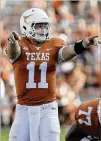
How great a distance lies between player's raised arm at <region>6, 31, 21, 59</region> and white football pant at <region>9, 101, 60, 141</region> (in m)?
0.47

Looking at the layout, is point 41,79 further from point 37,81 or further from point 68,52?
point 68,52

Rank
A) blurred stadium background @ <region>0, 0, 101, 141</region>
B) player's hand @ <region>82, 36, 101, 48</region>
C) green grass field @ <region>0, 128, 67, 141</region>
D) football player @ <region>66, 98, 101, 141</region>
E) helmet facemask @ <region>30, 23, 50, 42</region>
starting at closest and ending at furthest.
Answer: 1. football player @ <region>66, 98, 101, 141</region>
2. player's hand @ <region>82, 36, 101, 48</region>
3. helmet facemask @ <region>30, 23, 50, 42</region>
4. green grass field @ <region>0, 128, 67, 141</region>
5. blurred stadium background @ <region>0, 0, 101, 141</region>

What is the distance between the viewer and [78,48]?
5.11 metres

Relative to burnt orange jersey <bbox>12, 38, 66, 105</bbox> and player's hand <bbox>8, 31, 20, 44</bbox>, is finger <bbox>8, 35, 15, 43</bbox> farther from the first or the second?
burnt orange jersey <bbox>12, 38, 66, 105</bbox>

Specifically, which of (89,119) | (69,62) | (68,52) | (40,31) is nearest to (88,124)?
(89,119)

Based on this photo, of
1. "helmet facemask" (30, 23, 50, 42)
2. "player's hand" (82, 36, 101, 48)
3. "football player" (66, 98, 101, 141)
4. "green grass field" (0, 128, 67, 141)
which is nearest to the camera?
"football player" (66, 98, 101, 141)

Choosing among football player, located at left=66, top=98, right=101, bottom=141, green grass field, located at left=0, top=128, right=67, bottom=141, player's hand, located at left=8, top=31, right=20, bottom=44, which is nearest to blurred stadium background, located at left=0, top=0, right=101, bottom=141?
green grass field, located at left=0, top=128, right=67, bottom=141

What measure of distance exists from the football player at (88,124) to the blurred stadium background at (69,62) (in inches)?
179

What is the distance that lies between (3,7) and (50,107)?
5567 millimetres

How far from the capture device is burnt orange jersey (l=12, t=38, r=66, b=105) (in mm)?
5203

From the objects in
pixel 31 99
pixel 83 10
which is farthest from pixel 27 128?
pixel 83 10

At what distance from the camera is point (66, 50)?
17.0ft

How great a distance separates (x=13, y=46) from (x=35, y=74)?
351mm

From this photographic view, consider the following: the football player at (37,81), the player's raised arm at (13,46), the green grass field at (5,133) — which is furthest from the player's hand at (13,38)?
the green grass field at (5,133)
